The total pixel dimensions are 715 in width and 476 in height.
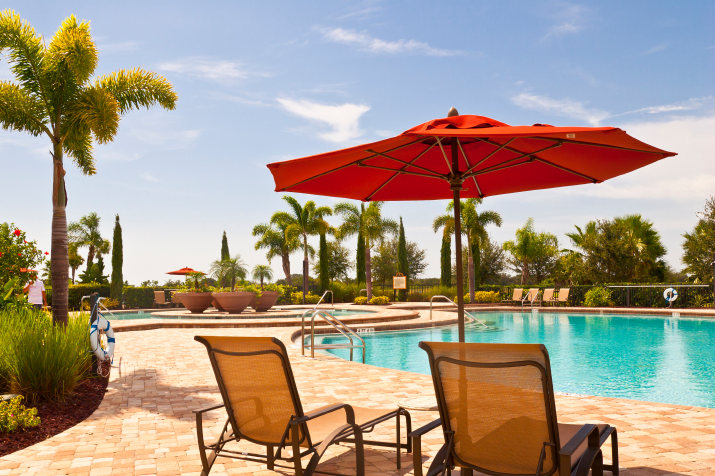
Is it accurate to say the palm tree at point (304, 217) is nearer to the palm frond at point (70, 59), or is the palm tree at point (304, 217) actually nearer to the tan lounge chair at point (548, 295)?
the tan lounge chair at point (548, 295)

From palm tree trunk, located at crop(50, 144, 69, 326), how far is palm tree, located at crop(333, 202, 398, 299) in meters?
19.4

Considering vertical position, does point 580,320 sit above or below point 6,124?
below

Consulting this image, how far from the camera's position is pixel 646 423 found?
4496 millimetres

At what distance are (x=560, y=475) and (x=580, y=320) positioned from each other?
18.1 metres

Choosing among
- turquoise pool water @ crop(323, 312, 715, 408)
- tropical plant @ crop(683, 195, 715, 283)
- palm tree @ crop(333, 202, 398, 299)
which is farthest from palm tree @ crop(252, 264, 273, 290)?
tropical plant @ crop(683, 195, 715, 283)

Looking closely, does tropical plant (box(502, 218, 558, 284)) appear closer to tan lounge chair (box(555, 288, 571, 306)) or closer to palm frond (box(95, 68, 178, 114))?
tan lounge chair (box(555, 288, 571, 306))

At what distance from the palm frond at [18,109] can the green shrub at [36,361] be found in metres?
→ 6.22

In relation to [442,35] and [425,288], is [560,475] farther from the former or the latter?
[425,288]

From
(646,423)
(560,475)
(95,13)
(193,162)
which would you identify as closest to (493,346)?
(560,475)

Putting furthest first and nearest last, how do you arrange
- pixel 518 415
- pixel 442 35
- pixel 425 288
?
pixel 425 288 < pixel 442 35 < pixel 518 415

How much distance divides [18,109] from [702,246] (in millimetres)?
26036

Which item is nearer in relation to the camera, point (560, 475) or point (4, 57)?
point (560, 475)

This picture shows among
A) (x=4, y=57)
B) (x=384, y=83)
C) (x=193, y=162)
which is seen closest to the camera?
→ (x=4, y=57)

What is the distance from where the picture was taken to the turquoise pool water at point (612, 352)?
7.79 meters
